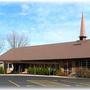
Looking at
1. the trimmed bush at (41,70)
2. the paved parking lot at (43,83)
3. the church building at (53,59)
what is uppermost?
the church building at (53,59)

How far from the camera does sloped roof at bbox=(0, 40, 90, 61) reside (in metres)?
47.1

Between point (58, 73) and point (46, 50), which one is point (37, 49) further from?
point (58, 73)

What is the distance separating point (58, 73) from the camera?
159ft

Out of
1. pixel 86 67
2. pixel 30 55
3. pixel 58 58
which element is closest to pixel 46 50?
pixel 30 55

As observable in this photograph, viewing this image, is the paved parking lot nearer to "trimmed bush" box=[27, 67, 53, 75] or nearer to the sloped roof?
the sloped roof

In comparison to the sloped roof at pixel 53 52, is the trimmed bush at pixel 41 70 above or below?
below

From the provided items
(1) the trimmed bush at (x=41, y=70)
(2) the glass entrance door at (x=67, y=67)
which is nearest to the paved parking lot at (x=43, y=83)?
(2) the glass entrance door at (x=67, y=67)

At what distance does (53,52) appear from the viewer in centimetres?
5231

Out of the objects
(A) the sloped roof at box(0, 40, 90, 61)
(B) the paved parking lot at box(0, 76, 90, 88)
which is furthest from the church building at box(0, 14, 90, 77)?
(B) the paved parking lot at box(0, 76, 90, 88)

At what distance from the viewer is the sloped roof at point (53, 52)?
154 feet

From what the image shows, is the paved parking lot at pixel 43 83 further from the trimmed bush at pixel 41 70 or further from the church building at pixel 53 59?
the trimmed bush at pixel 41 70

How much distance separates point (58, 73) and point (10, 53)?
16.3m

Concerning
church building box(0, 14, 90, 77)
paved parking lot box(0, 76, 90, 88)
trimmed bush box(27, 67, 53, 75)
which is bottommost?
paved parking lot box(0, 76, 90, 88)

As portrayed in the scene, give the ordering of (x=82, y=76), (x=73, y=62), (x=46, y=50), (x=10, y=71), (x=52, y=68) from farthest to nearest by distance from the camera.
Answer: (x=10, y=71) < (x=46, y=50) < (x=52, y=68) < (x=73, y=62) < (x=82, y=76)
